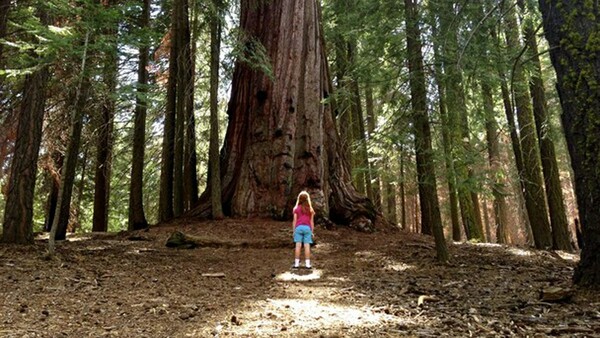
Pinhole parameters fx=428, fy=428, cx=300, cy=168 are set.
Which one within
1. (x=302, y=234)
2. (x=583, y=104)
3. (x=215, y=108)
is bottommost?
(x=302, y=234)

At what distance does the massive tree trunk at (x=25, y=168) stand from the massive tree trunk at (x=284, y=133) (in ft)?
13.5

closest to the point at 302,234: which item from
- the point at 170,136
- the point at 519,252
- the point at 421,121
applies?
the point at 421,121

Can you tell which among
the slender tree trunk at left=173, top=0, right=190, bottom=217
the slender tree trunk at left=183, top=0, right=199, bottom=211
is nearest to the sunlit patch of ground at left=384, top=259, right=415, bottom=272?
the slender tree trunk at left=183, top=0, right=199, bottom=211

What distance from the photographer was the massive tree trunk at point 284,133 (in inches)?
442

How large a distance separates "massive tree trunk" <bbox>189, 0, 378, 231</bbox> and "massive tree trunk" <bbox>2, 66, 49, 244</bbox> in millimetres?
4123

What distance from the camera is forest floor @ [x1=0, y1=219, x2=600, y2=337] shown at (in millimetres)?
3646

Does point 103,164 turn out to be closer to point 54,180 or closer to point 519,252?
point 54,180

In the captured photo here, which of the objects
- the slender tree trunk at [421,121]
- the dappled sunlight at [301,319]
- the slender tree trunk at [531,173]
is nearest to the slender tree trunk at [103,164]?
the slender tree trunk at [421,121]

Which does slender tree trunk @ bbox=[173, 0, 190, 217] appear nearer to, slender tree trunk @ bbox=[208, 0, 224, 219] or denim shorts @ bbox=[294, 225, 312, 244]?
slender tree trunk @ bbox=[208, 0, 224, 219]

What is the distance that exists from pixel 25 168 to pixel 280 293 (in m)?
5.32

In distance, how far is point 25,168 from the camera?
24.9 ft

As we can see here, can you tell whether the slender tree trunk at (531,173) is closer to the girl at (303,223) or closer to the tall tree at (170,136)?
the girl at (303,223)

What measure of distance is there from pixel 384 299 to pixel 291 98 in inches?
306

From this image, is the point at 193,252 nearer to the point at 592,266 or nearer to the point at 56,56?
the point at 56,56
